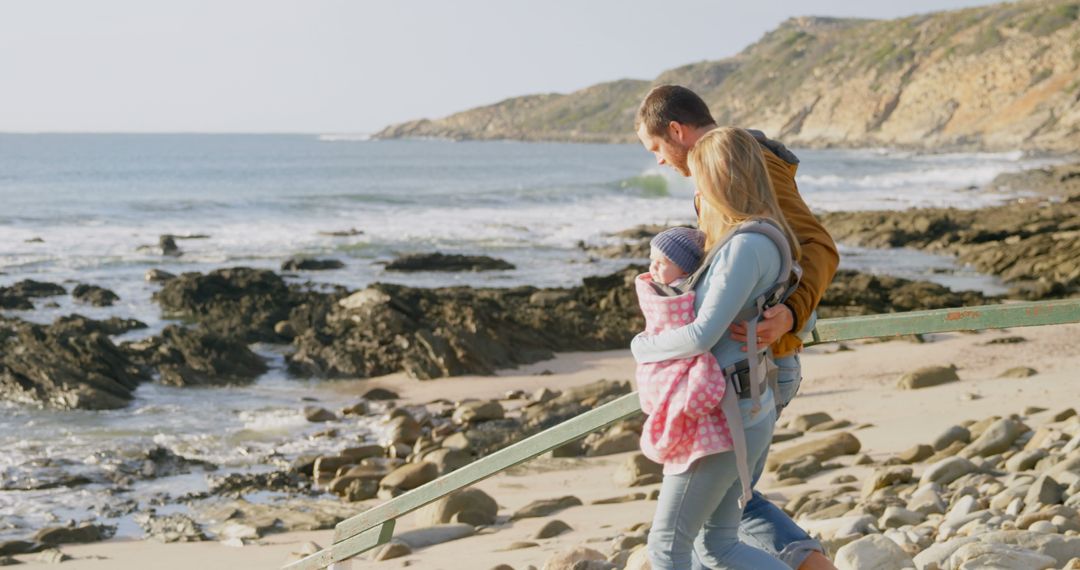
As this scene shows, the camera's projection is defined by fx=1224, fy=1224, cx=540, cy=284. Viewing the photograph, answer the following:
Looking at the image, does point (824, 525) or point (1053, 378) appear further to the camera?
point (1053, 378)

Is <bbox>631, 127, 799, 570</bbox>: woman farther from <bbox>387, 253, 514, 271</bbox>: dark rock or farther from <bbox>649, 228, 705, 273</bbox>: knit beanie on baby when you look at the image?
<bbox>387, 253, 514, 271</bbox>: dark rock

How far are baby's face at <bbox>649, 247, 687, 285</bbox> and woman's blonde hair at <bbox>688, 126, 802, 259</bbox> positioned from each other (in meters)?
0.13

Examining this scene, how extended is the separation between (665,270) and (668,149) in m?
0.37

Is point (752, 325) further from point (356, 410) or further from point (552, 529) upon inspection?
point (356, 410)

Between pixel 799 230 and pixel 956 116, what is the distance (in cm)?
9833

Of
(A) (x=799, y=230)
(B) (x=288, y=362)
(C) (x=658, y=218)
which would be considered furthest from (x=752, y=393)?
(C) (x=658, y=218)

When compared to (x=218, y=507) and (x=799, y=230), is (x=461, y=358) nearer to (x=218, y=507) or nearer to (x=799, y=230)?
(x=218, y=507)

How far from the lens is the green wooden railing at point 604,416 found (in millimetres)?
2881

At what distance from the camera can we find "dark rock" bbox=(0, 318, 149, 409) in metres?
11.8

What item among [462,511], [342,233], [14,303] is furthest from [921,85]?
[462,511]

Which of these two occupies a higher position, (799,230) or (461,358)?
(799,230)

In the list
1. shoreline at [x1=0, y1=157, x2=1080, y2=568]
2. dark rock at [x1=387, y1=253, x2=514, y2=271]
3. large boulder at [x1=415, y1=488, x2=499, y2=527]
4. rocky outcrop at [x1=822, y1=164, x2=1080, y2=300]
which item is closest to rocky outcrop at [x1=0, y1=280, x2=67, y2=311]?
shoreline at [x1=0, y1=157, x2=1080, y2=568]

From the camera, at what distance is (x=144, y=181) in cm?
6619

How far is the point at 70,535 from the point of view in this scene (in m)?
7.57
